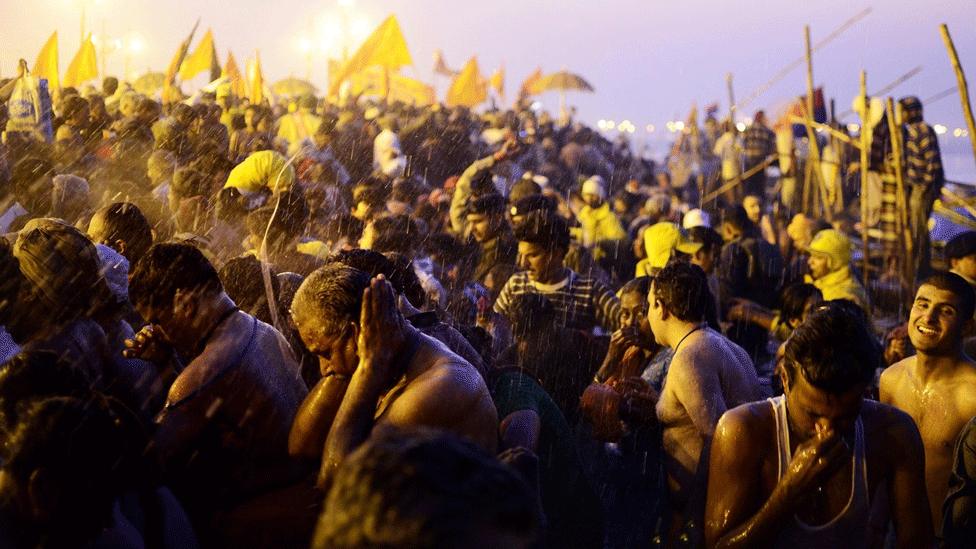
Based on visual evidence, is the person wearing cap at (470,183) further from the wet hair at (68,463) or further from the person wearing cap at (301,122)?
the wet hair at (68,463)

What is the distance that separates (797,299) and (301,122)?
31.6 feet

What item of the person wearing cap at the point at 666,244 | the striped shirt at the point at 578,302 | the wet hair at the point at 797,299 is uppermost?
the person wearing cap at the point at 666,244

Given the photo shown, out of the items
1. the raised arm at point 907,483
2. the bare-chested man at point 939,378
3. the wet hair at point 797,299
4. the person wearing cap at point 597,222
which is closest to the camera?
the raised arm at point 907,483

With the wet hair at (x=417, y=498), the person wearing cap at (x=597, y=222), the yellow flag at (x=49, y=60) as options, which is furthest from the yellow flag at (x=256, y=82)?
the wet hair at (x=417, y=498)

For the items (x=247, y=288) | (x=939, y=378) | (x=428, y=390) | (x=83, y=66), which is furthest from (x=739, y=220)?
(x=83, y=66)

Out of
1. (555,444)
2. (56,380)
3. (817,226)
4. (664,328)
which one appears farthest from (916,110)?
(56,380)

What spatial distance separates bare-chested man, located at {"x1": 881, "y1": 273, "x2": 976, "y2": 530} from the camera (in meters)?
4.10

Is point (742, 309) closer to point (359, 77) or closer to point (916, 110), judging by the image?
point (916, 110)

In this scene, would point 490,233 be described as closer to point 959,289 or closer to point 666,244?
point 666,244

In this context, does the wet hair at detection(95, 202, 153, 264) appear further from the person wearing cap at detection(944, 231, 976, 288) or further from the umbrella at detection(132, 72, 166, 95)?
the umbrella at detection(132, 72, 166, 95)

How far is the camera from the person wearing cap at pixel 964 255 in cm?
681

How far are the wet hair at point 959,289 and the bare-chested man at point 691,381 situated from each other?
897mm

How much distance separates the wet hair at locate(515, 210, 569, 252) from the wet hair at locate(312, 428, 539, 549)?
15.8ft

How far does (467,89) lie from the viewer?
2555cm
